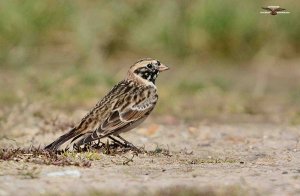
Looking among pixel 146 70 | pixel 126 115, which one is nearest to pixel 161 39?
pixel 146 70

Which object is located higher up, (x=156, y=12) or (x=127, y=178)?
(x=156, y=12)

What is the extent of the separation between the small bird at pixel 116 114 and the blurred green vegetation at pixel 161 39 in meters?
4.60

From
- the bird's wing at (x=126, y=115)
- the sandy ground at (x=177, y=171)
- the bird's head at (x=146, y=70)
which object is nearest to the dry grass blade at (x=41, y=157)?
the sandy ground at (x=177, y=171)

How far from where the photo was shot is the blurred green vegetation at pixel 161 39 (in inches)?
611

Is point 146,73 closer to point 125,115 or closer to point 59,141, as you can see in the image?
point 125,115

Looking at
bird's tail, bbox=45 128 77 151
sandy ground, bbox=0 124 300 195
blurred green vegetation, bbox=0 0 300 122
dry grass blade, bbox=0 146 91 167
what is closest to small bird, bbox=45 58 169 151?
bird's tail, bbox=45 128 77 151

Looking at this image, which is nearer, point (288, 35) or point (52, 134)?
point (52, 134)

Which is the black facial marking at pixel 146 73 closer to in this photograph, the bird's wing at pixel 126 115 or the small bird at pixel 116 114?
the small bird at pixel 116 114

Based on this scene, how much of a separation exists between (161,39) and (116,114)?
6.87m

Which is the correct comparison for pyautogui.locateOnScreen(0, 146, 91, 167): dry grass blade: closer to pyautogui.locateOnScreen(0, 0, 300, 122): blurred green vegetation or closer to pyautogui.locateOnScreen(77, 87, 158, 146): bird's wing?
pyautogui.locateOnScreen(77, 87, 158, 146): bird's wing

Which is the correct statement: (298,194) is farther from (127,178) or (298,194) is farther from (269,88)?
(269,88)

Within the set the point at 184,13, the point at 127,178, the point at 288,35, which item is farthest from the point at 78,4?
the point at 127,178

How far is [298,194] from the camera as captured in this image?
7520 mm

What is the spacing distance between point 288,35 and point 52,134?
6.47 m
